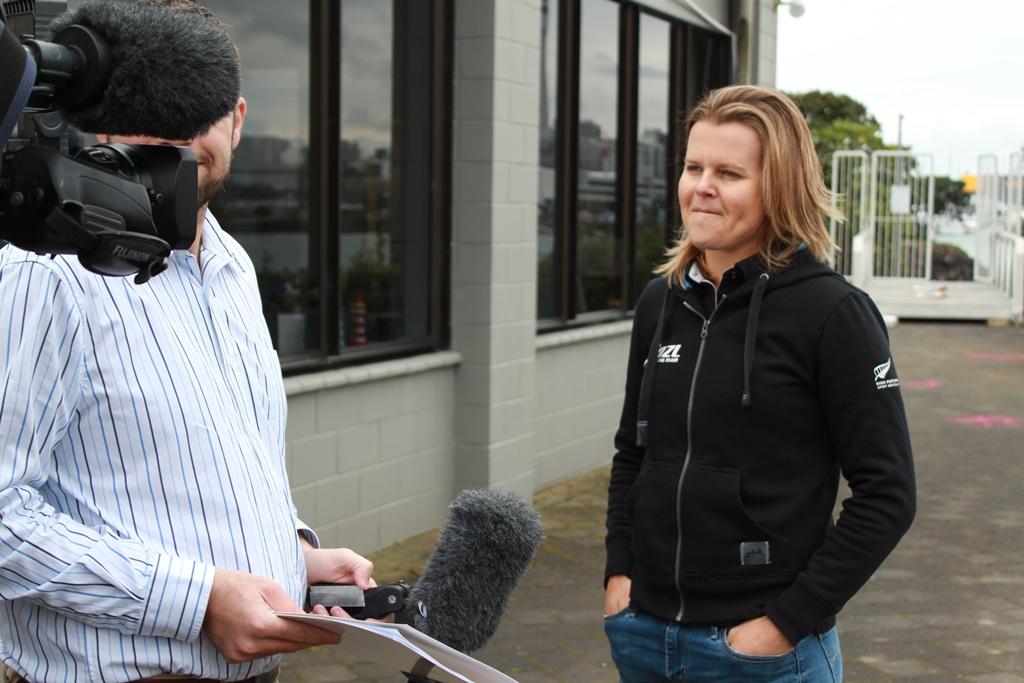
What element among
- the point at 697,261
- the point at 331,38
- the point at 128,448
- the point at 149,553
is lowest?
the point at 149,553

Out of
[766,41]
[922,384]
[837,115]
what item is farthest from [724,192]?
[837,115]

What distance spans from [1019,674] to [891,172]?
2154 centimetres

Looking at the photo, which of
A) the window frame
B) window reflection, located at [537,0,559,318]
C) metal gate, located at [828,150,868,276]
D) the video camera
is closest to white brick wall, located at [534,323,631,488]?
window reflection, located at [537,0,559,318]

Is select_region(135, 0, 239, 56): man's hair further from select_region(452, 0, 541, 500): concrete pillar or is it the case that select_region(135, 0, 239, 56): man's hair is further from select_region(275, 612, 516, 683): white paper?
select_region(452, 0, 541, 500): concrete pillar

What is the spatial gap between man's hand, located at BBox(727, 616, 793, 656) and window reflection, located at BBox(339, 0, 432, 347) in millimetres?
4921

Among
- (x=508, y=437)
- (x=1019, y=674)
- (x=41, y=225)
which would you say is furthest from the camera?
(x=508, y=437)

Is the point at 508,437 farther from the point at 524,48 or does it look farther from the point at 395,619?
the point at 395,619

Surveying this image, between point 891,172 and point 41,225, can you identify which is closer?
point 41,225

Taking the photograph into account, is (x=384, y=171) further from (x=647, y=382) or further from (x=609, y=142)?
(x=647, y=382)

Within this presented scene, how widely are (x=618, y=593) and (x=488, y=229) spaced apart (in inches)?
199

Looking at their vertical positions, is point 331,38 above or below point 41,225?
above

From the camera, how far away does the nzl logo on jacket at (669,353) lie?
→ 2.91m

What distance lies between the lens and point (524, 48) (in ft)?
27.0

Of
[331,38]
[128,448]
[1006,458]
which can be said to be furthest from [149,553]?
[1006,458]
